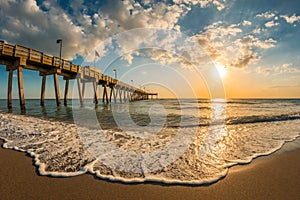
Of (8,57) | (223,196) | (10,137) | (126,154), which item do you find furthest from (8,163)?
(8,57)

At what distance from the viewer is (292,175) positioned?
228 cm

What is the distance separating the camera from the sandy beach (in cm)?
177

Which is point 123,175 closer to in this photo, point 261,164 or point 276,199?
point 276,199

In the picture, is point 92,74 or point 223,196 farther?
point 92,74

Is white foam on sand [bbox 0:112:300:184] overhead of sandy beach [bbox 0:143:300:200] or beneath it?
beneath

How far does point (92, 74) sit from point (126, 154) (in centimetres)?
2183

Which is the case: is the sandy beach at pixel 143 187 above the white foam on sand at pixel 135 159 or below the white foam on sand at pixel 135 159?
above

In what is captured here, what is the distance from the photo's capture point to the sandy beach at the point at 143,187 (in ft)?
5.81

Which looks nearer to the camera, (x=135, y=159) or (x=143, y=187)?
(x=143, y=187)

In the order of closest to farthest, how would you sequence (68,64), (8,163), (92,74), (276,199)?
(276,199)
(8,163)
(68,64)
(92,74)

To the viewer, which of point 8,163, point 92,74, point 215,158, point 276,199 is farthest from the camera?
point 92,74

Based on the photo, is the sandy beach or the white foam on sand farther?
the white foam on sand

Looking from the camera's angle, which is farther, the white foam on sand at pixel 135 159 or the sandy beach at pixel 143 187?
the white foam on sand at pixel 135 159

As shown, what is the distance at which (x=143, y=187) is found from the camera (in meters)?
1.97
